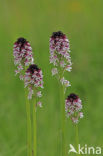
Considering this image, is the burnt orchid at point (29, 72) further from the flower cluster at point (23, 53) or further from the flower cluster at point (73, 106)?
the flower cluster at point (73, 106)

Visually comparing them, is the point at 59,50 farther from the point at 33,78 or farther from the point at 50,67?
the point at 50,67

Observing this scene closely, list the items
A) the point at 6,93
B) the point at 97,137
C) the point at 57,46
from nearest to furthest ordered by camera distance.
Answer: the point at 57,46 < the point at 97,137 < the point at 6,93

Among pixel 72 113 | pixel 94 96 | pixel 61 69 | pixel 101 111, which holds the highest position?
pixel 94 96

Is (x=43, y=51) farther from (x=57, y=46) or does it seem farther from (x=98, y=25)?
(x=57, y=46)

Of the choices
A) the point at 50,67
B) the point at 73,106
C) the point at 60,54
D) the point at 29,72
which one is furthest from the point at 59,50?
the point at 50,67

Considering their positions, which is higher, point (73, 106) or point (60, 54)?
point (60, 54)

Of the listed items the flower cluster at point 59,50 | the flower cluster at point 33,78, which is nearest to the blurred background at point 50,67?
the flower cluster at point 33,78

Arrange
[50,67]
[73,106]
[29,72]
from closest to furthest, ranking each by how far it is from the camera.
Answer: [29,72] → [73,106] → [50,67]

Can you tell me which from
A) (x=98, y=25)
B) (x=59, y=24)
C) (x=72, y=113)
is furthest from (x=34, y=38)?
(x=72, y=113)

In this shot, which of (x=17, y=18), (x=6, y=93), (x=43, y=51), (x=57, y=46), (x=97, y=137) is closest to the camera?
(x=57, y=46)
